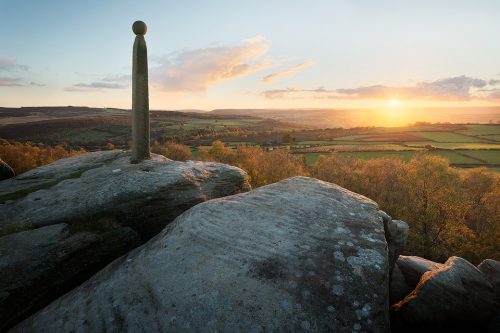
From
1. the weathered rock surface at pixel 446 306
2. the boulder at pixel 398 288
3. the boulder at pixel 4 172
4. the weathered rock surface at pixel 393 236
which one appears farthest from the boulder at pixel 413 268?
the boulder at pixel 4 172

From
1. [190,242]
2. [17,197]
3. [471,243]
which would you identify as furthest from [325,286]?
[471,243]

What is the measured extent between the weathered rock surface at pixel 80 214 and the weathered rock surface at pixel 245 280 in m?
1.06

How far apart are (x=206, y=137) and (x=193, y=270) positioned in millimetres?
101033

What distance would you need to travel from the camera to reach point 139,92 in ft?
45.2

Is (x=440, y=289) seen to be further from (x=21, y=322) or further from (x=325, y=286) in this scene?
(x=21, y=322)

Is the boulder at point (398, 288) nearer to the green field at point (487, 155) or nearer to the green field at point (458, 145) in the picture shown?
the green field at point (487, 155)

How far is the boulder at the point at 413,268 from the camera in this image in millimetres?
12344

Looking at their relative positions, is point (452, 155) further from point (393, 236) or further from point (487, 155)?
point (393, 236)

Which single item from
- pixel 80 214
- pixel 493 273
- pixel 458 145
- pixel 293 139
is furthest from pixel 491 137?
pixel 80 214

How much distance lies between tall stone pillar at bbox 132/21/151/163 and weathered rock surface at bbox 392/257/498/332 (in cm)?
1155

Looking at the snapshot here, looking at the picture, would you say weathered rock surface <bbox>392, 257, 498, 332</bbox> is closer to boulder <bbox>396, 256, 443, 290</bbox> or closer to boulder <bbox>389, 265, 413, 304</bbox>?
boulder <bbox>389, 265, 413, 304</bbox>

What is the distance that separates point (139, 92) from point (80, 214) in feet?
19.3

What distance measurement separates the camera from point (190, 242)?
334 inches

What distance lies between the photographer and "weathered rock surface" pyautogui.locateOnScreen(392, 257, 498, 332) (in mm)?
9227
